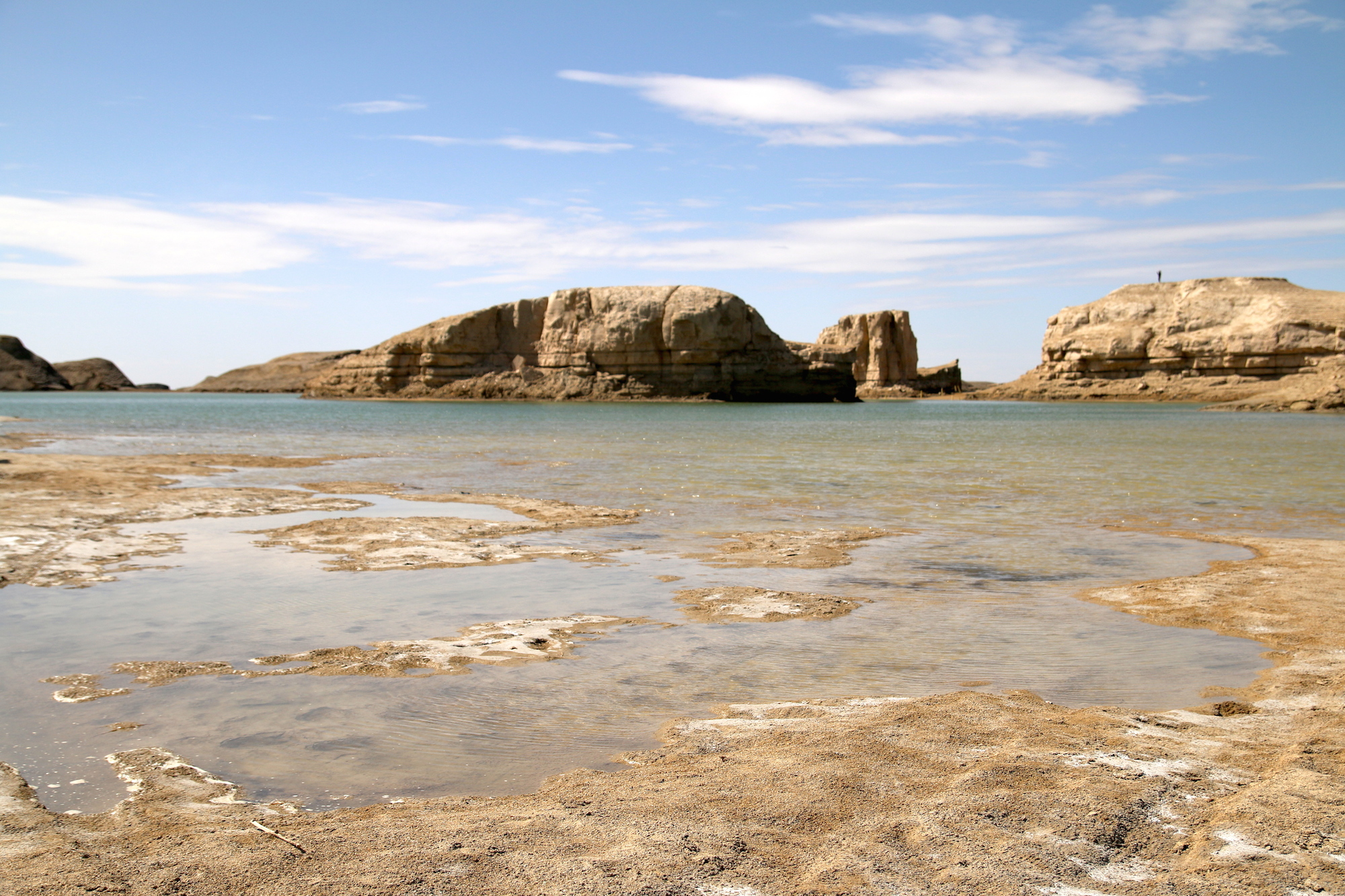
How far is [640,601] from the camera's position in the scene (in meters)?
7.41

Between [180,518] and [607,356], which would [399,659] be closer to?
[180,518]

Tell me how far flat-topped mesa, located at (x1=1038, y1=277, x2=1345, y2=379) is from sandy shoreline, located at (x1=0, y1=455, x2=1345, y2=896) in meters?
90.0

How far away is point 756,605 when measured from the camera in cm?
723

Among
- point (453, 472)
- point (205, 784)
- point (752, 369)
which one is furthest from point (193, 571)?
point (752, 369)

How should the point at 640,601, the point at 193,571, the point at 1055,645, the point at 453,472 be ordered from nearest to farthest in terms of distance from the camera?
the point at 1055,645 < the point at 640,601 < the point at 193,571 < the point at 453,472

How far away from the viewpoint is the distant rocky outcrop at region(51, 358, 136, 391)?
166375 mm

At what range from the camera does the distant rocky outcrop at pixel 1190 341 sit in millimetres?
78875

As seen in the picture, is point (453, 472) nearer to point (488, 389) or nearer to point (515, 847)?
point (515, 847)

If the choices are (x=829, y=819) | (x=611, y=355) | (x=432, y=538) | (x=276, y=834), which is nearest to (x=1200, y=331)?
(x=611, y=355)

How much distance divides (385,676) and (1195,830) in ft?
13.6

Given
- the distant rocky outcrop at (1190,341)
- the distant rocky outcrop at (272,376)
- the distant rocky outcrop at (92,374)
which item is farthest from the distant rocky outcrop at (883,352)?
the distant rocky outcrop at (92,374)

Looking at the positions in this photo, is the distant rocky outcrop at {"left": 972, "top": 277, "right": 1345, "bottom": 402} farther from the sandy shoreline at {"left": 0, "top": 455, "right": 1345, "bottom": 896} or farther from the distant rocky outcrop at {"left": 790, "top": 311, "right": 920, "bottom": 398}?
the sandy shoreline at {"left": 0, "top": 455, "right": 1345, "bottom": 896}

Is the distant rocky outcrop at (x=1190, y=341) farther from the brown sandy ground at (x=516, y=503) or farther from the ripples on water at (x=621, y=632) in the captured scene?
the brown sandy ground at (x=516, y=503)

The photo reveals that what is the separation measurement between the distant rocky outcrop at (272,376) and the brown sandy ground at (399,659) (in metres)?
163
